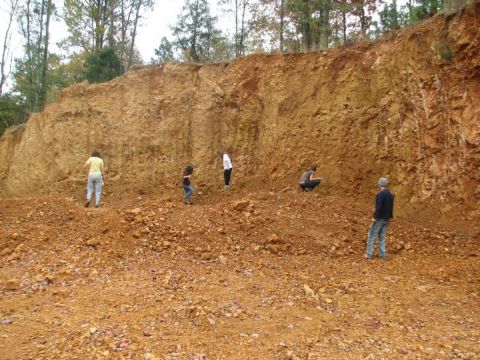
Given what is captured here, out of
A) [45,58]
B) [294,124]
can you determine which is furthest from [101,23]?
[294,124]

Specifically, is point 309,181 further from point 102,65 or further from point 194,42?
point 194,42

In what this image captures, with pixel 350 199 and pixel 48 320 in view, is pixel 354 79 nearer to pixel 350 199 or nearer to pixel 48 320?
pixel 350 199

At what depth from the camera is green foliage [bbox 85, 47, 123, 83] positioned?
20781mm

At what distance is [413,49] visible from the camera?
1041 centimetres

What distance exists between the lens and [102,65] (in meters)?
20.9

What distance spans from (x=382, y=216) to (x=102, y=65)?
18.1 m

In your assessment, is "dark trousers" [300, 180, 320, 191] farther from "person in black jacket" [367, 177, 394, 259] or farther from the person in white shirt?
"person in black jacket" [367, 177, 394, 259]

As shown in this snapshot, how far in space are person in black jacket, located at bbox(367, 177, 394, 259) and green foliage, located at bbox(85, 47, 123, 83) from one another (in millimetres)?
17439

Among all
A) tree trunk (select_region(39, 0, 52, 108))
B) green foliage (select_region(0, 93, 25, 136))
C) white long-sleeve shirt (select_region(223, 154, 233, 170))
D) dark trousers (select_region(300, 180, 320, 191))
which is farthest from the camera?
green foliage (select_region(0, 93, 25, 136))

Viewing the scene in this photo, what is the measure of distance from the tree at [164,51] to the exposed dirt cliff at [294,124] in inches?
529

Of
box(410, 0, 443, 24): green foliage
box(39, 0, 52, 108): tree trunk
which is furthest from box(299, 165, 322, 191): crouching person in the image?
box(39, 0, 52, 108): tree trunk

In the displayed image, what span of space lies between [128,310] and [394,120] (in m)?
8.63

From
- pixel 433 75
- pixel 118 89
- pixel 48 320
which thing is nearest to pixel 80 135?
pixel 118 89

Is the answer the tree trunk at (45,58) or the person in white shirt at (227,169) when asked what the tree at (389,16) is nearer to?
the person in white shirt at (227,169)
